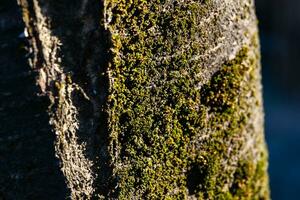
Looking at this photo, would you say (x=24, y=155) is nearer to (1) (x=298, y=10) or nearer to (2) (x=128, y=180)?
(2) (x=128, y=180)

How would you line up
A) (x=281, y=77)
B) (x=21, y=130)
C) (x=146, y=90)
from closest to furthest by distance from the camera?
1. (x=21, y=130)
2. (x=146, y=90)
3. (x=281, y=77)

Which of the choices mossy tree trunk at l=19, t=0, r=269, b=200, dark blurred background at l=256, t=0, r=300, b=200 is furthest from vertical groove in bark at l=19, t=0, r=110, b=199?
dark blurred background at l=256, t=0, r=300, b=200

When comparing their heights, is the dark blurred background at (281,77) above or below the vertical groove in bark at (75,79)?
below

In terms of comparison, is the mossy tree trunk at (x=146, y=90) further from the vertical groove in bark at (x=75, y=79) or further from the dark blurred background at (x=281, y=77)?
the dark blurred background at (x=281, y=77)

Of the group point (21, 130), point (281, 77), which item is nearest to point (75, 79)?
point (21, 130)

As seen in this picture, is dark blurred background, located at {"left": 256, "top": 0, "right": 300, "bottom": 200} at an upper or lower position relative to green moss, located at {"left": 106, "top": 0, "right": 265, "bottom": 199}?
lower

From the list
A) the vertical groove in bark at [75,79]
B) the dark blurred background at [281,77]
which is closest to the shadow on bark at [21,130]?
the vertical groove in bark at [75,79]

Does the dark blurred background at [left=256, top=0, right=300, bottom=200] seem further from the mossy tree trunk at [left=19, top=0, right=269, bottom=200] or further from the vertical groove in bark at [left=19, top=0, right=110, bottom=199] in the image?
the vertical groove in bark at [left=19, top=0, right=110, bottom=199]

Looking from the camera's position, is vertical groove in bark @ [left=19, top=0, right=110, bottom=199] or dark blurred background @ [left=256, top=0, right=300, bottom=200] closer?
vertical groove in bark @ [left=19, top=0, right=110, bottom=199]

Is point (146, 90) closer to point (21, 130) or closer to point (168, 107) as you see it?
point (168, 107)
